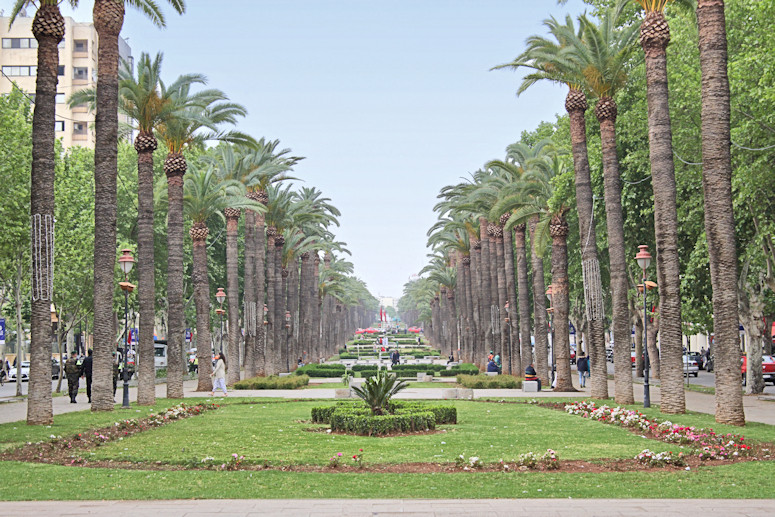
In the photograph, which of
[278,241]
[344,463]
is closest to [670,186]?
[344,463]

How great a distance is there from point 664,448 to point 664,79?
419 inches

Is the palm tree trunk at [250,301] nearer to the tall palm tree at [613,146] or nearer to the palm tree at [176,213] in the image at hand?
the palm tree at [176,213]

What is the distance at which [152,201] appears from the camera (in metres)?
28.6

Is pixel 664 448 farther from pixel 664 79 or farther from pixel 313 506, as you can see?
pixel 664 79

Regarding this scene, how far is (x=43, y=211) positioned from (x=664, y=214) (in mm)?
14751

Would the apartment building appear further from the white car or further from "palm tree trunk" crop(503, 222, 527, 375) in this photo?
"palm tree trunk" crop(503, 222, 527, 375)

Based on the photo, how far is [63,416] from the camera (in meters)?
21.8

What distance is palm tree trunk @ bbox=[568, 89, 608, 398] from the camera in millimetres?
28562

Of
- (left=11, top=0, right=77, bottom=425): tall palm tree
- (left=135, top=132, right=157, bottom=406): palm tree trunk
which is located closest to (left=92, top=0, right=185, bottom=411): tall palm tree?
(left=11, top=0, right=77, bottom=425): tall palm tree

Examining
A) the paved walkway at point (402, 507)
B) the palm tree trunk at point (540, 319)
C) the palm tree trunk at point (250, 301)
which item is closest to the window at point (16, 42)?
the palm tree trunk at point (250, 301)

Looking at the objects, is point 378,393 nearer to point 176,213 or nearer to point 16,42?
point 176,213

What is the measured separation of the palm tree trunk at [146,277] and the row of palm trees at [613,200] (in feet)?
41.0

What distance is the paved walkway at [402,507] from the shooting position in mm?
9797

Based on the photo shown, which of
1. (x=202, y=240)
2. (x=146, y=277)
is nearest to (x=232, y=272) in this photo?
(x=202, y=240)
